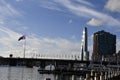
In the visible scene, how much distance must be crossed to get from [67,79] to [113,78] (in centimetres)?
12280

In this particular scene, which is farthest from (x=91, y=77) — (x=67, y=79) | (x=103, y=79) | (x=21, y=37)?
(x=21, y=37)

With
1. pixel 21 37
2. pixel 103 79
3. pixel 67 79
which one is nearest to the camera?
pixel 103 79

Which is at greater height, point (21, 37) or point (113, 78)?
point (21, 37)

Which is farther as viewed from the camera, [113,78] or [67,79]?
[67,79]

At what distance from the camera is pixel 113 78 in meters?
52.3

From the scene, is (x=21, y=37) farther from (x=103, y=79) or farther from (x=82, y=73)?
(x=103, y=79)

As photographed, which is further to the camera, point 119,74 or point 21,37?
point 21,37

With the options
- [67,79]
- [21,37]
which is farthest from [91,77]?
[21,37]

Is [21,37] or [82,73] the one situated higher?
[21,37]

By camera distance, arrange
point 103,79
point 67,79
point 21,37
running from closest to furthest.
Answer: point 103,79 → point 67,79 → point 21,37

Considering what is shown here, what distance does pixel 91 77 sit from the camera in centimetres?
5450

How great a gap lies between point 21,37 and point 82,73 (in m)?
36.4

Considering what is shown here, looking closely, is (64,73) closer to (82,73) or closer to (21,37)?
(82,73)

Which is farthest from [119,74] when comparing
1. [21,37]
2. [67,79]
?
[21,37]
